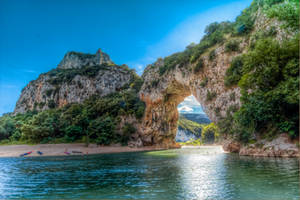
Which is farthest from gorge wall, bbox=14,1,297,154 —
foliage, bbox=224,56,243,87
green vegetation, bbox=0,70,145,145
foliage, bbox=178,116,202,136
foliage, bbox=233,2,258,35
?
foliage, bbox=178,116,202,136

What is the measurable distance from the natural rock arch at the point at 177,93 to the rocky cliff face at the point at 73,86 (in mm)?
20157

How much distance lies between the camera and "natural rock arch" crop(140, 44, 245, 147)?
3005 cm

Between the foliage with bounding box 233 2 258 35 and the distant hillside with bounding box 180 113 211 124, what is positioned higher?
the foliage with bounding box 233 2 258 35

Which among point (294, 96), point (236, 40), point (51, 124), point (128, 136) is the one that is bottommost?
point (128, 136)

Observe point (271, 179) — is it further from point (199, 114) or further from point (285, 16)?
point (199, 114)

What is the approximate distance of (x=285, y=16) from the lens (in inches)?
471

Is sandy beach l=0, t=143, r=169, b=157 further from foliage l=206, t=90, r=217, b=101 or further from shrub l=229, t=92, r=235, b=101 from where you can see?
shrub l=229, t=92, r=235, b=101

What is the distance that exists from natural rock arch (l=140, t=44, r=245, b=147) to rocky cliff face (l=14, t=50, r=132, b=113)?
20.2 m

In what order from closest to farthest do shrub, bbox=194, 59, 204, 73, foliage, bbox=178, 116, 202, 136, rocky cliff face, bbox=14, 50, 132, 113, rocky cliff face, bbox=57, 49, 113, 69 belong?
shrub, bbox=194, 59, 204, 73, rocky cliff face, bbox=14, 50, 132, 113, rocky cliff face, bbox=57, 49, 113, 69, foliage, bbox=178, 116, 202, 136

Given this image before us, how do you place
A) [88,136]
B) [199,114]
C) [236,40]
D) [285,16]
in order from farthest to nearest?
[199,114] → [88,136] → [236,40] → [285,16]

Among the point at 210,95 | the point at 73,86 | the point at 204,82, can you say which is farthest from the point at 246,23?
the point at 73,86

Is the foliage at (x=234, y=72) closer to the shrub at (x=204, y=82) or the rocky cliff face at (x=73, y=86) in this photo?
the shrub at (x=204, y=82)

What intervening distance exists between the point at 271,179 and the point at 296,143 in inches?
435

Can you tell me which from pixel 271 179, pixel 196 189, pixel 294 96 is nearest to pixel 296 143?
pixel 294 96
